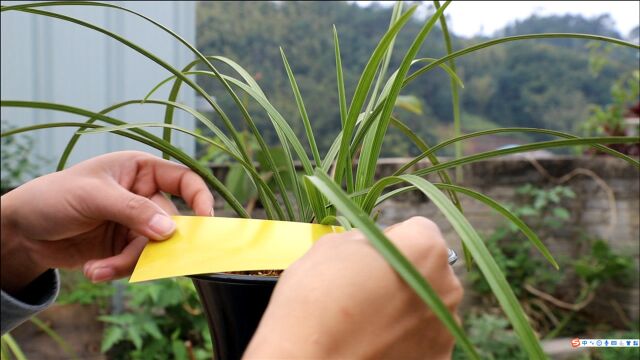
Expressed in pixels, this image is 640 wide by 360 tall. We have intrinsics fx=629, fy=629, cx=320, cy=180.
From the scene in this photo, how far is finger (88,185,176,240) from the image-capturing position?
0.48 metres

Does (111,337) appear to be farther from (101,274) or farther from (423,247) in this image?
(423,247)

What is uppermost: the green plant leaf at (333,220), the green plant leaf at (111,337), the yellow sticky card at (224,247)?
the green plant leaf at (333,220)

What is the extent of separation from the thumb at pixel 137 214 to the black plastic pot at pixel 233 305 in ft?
0.15

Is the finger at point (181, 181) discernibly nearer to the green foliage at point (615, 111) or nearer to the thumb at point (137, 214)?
the thumb at point (137, 214)

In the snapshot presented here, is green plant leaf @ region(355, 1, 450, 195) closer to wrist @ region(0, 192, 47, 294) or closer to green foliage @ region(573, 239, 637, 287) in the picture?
wrist @ region(0, 192, 47, 294)

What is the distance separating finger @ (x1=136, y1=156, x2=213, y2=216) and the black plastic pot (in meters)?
0.10

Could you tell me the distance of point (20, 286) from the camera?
0.55 m

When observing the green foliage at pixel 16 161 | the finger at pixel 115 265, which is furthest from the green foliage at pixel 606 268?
the finger at pixel 115 265

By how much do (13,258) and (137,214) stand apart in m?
0.13

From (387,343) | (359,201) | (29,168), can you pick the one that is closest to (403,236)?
(387,343)

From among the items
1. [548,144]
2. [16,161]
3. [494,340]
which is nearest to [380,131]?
[548,144]

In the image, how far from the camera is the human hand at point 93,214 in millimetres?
495

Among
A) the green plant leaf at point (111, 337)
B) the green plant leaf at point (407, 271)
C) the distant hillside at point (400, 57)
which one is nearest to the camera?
the green plant leaf at point (407, 271)

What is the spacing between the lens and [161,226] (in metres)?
0.47
